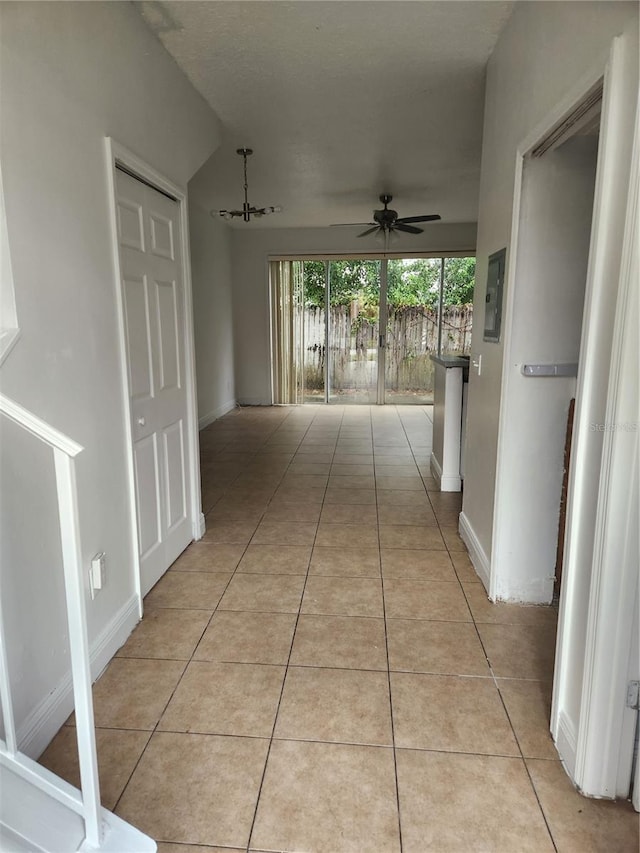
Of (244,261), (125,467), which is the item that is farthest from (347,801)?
(244,261)

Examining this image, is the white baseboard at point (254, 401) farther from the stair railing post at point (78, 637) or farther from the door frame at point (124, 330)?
the stair railing post at point (78, 637)

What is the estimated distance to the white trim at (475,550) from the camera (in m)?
2.59

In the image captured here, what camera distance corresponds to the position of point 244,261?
312 inches

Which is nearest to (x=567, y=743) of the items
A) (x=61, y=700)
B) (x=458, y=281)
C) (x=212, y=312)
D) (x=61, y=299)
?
(x=61, y=700)

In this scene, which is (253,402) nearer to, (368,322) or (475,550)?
(368,322)

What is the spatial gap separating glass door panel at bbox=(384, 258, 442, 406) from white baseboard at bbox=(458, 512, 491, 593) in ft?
17.1

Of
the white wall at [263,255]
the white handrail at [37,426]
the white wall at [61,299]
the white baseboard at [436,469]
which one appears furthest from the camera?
the white wall at [263,255]

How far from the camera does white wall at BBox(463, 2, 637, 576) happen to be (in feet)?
5.08

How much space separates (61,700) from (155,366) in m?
1.48

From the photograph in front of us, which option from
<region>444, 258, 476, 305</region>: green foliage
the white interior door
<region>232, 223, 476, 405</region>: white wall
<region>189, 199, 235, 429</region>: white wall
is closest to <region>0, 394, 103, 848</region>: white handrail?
the white interior door

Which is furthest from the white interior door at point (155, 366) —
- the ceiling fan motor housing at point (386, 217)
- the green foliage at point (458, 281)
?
the green foliage at point (458, 281)

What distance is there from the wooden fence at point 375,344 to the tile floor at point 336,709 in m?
5.19

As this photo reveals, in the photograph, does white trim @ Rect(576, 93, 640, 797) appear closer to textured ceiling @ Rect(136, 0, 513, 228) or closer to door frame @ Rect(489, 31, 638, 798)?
door frame @ Rect(489, 31, 638, 798)

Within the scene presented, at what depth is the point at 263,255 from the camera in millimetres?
7902
